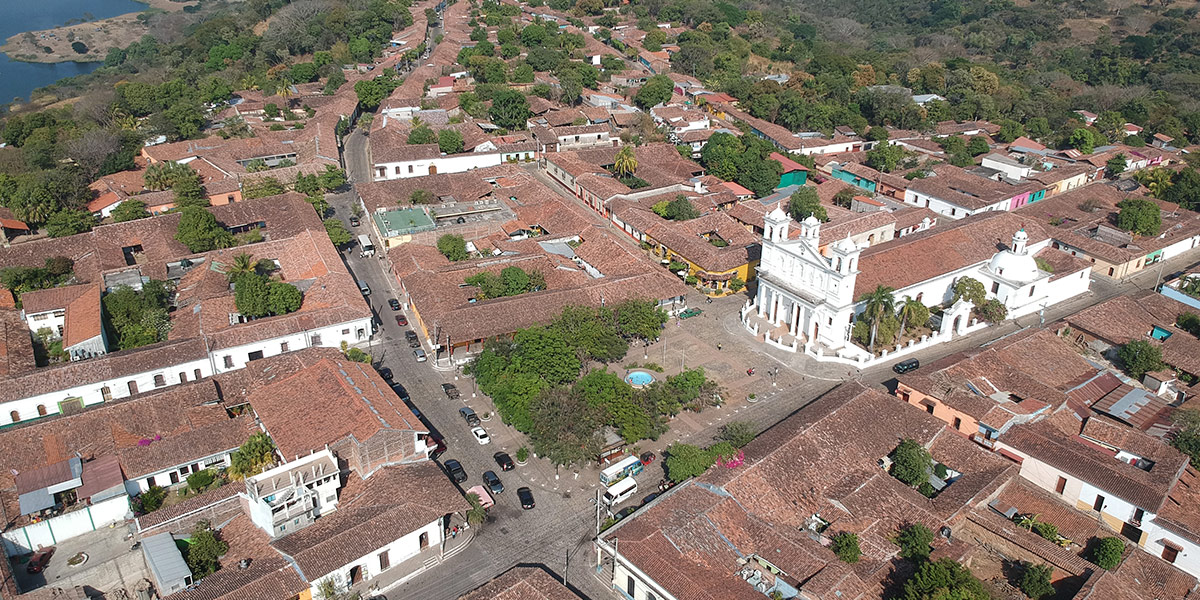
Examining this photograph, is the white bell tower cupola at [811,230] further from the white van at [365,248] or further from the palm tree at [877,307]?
the white van at [365,248]

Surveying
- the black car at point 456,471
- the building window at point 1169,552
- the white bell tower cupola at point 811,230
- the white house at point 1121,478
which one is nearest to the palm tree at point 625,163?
the white bell tower cupola at point 811,230

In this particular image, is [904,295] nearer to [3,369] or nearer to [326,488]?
[326,488]

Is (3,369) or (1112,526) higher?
(3,369)

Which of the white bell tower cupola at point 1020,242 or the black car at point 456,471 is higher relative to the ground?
the white bell tower cupola at point 1020,242

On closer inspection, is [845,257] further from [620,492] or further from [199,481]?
[199,481]

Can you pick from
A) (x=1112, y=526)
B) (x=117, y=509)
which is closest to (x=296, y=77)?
(x=117, y=509)

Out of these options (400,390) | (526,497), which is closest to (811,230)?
(526,497)

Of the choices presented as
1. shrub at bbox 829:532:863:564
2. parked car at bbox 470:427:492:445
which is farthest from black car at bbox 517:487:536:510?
shrub at bbox 829:532:863:564
